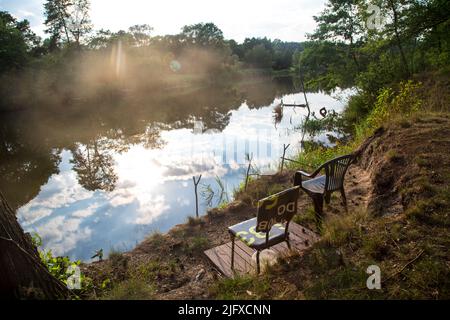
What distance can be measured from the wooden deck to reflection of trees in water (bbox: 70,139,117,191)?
5693 mm

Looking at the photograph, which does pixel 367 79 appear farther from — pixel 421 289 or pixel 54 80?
pixel 54 80

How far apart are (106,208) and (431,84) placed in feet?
Result: 39.2

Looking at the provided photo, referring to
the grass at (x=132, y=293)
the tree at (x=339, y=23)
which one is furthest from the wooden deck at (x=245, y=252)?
the tree at (x=339, y=23)

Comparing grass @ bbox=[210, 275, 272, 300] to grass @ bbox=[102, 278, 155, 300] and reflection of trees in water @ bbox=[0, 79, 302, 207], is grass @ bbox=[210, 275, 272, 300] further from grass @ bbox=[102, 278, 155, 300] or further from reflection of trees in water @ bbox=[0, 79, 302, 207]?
reflection of trees in water @ bbox=[0, 79, 302, 207]

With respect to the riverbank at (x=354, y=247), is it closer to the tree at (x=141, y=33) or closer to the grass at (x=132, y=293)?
the grass at (x=132, y=293)

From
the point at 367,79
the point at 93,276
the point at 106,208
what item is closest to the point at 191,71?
the point at 367,79

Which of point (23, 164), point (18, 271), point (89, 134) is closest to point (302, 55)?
point (89, 134)

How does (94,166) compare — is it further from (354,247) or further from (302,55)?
(302,55)

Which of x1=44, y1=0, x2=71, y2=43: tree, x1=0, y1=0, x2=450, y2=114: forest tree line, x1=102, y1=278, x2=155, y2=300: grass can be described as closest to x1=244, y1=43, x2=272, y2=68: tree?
x1=0, y1=0, x2=450, y2=114: forest tree line

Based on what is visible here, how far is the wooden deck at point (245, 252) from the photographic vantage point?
144 inches

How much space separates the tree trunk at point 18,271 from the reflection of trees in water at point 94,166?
6.14m

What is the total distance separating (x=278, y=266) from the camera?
125 inches

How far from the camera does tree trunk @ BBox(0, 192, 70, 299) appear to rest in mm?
2326
